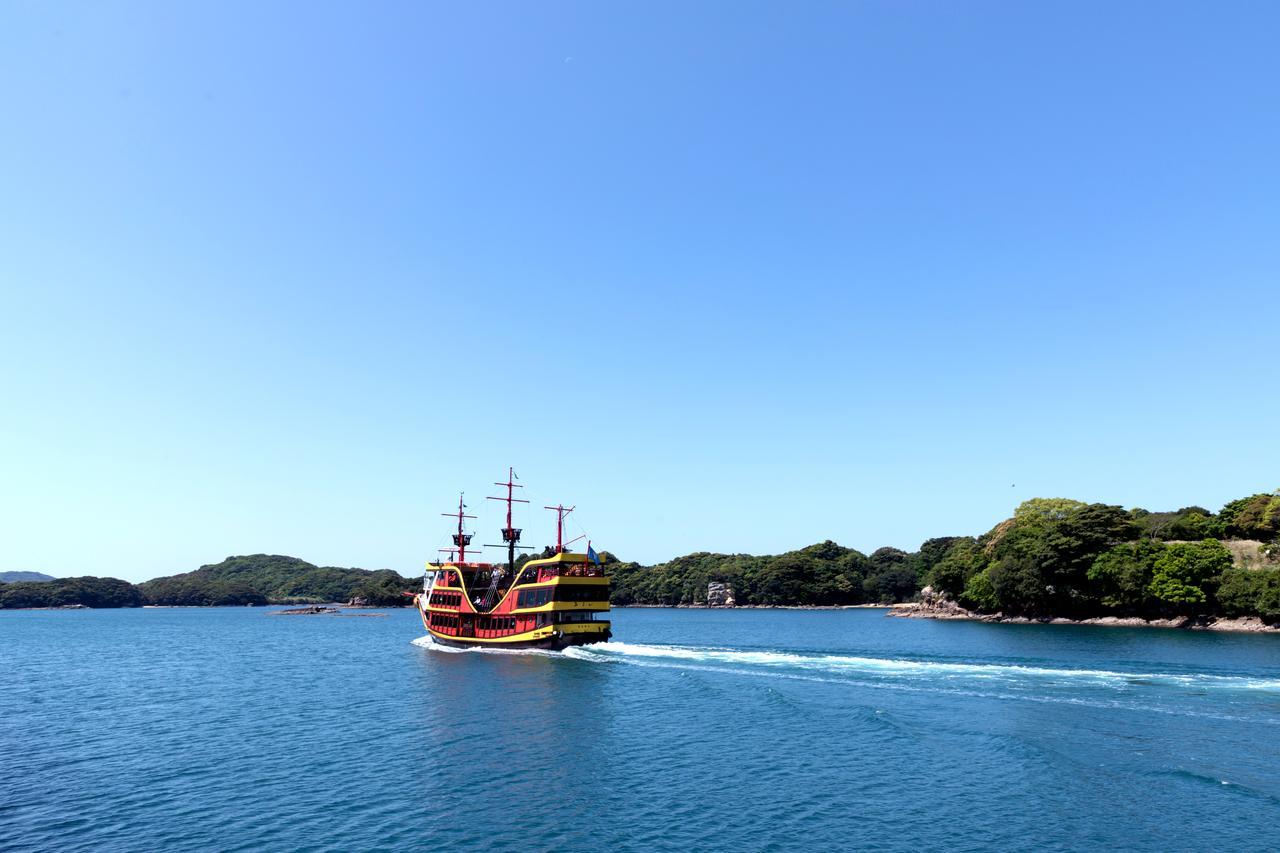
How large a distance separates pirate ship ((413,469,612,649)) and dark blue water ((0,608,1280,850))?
15.5 ft

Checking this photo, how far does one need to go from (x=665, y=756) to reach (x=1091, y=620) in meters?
101

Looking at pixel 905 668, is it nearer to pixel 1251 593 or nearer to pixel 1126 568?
pixel 1251 593

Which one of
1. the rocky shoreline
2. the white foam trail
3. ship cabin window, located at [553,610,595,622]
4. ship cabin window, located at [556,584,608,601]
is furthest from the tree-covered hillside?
ship cabin window, located at [553,610,595,622]

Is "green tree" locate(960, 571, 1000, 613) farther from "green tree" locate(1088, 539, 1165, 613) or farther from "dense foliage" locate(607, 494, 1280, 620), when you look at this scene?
"green tree" locate(1088, 539, 1165, 613)

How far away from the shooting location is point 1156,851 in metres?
21.8

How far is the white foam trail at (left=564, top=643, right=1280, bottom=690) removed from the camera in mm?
48156

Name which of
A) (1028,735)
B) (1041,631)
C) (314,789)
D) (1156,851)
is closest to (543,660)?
(314,789)

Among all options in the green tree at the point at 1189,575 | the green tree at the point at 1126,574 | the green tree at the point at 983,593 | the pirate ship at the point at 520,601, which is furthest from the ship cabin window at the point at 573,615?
the green tree at the point at 983,593

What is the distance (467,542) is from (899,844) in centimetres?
7968

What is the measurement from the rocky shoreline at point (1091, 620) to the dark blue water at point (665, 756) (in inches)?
1333

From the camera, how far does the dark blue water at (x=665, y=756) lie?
958 inches

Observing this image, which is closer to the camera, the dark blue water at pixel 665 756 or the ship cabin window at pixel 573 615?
the dark blue water at pixel 665 756

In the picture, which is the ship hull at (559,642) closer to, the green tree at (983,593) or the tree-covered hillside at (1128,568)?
the tree-covered hillside at (1128,568)

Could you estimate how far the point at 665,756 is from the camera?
1357 inches
